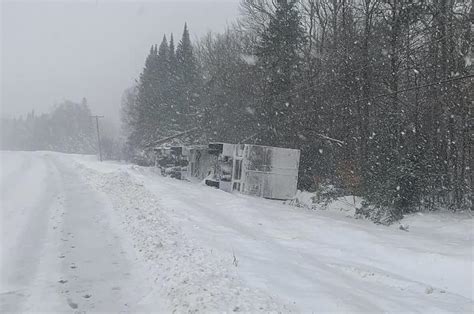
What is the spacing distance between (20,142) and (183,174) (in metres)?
150

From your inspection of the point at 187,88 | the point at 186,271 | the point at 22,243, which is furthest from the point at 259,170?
the point at 187,88

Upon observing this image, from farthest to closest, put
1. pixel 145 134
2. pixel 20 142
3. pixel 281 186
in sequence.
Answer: pixel 20 142 < pixel 145 134 < pixel 281 186

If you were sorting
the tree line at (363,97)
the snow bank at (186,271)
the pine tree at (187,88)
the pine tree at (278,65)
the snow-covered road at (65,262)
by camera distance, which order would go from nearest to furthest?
the snow bank at (186,271) < the snow-covered road at (65,262) < the tree line at (363,97) < the pine tree at (278,65) < the pine tree at (187,88)

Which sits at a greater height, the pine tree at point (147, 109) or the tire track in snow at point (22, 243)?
the pine tree at point (147, 109)

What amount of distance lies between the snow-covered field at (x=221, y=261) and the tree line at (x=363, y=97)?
2.25 metres

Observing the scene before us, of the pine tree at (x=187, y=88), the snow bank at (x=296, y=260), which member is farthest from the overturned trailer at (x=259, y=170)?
the pine tree at (x=187, y=88)

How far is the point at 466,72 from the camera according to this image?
16.0 meters

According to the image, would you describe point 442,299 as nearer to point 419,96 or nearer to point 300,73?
point 419,96

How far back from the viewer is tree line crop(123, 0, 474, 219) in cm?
1619

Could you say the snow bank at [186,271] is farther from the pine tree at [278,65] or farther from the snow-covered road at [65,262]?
the pine tree at [278,65]

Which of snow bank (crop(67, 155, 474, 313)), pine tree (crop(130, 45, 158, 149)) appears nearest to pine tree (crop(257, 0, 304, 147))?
snow bank (crop(67, 155, 474, 313))

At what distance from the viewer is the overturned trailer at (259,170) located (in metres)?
22.3

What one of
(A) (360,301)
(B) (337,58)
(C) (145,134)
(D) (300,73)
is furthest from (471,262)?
(C) (145,134)

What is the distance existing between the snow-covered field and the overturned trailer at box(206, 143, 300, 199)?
24.4ft
